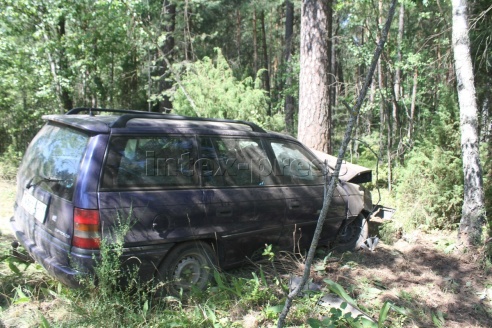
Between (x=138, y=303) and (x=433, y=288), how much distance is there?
3.26 m

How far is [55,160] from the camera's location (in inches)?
138

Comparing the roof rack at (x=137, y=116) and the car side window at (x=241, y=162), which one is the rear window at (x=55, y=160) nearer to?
the roof rack at (x=137, y=116)

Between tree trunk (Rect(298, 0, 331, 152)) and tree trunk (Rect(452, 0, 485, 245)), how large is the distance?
236 centimetres

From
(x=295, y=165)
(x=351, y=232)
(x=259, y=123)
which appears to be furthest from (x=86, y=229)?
(x=259, y=123)

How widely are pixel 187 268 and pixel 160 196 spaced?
81 cm

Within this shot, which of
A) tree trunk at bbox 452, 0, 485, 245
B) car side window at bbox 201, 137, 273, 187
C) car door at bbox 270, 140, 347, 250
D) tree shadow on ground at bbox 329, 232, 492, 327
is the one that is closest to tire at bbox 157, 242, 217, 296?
car side window at bbox 201, 137, 273, 187

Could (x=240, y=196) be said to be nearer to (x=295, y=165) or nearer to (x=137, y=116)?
(x=295, y=165)

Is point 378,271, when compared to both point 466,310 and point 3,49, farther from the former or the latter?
point 3,49

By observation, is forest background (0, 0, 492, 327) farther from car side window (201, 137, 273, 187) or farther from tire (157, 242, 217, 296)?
car side window (201, 137, 273, 187)

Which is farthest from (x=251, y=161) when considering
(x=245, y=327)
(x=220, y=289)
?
(x=245, y=327)

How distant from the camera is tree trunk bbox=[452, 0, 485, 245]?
535 centimetres

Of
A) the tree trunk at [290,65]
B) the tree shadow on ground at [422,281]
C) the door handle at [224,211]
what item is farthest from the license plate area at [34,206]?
the tree trunk at [290,65]

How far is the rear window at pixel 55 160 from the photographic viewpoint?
328 cm

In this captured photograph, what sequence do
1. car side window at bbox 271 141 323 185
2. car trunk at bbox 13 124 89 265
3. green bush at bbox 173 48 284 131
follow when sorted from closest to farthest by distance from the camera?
car trunk at bbox 13 124 89 265 → car side window at bbox 271 141 323 185 → green bush at bbox 173 48 284 131
